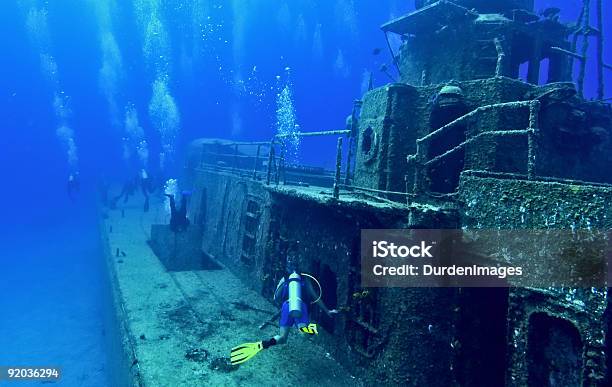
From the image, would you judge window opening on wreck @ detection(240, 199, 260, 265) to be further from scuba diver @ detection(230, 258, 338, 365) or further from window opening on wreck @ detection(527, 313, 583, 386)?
window opening on wreck @ detection(527, 313, 583, 386)

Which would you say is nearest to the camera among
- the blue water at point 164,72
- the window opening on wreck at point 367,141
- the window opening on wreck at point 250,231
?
the window opening on wreck at point 367,141

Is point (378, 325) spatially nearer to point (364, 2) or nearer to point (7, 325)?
point (7, 325)

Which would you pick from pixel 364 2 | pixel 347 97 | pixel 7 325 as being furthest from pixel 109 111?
pixel 7 325

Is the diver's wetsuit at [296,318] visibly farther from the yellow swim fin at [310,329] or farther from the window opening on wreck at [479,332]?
the window opening on wreck at [479,332]

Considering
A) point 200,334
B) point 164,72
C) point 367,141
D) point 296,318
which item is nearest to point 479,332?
point 296,318

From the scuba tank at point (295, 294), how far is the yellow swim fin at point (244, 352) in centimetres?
77

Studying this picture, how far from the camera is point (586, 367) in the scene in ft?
12.3

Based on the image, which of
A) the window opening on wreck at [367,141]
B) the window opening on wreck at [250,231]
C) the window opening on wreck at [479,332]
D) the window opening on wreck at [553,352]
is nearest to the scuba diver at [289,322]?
the window opening on wreck at [479,332]

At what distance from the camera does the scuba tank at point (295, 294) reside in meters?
5.96

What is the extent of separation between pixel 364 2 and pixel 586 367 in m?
96.7

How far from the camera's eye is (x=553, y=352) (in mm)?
4246

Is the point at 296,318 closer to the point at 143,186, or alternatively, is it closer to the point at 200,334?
the point at 200,334

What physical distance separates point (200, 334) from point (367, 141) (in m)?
5.22

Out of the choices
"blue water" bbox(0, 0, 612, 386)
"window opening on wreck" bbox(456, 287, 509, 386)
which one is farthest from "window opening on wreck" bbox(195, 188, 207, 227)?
"blue water" bbox(0, 0, 612, 386)
